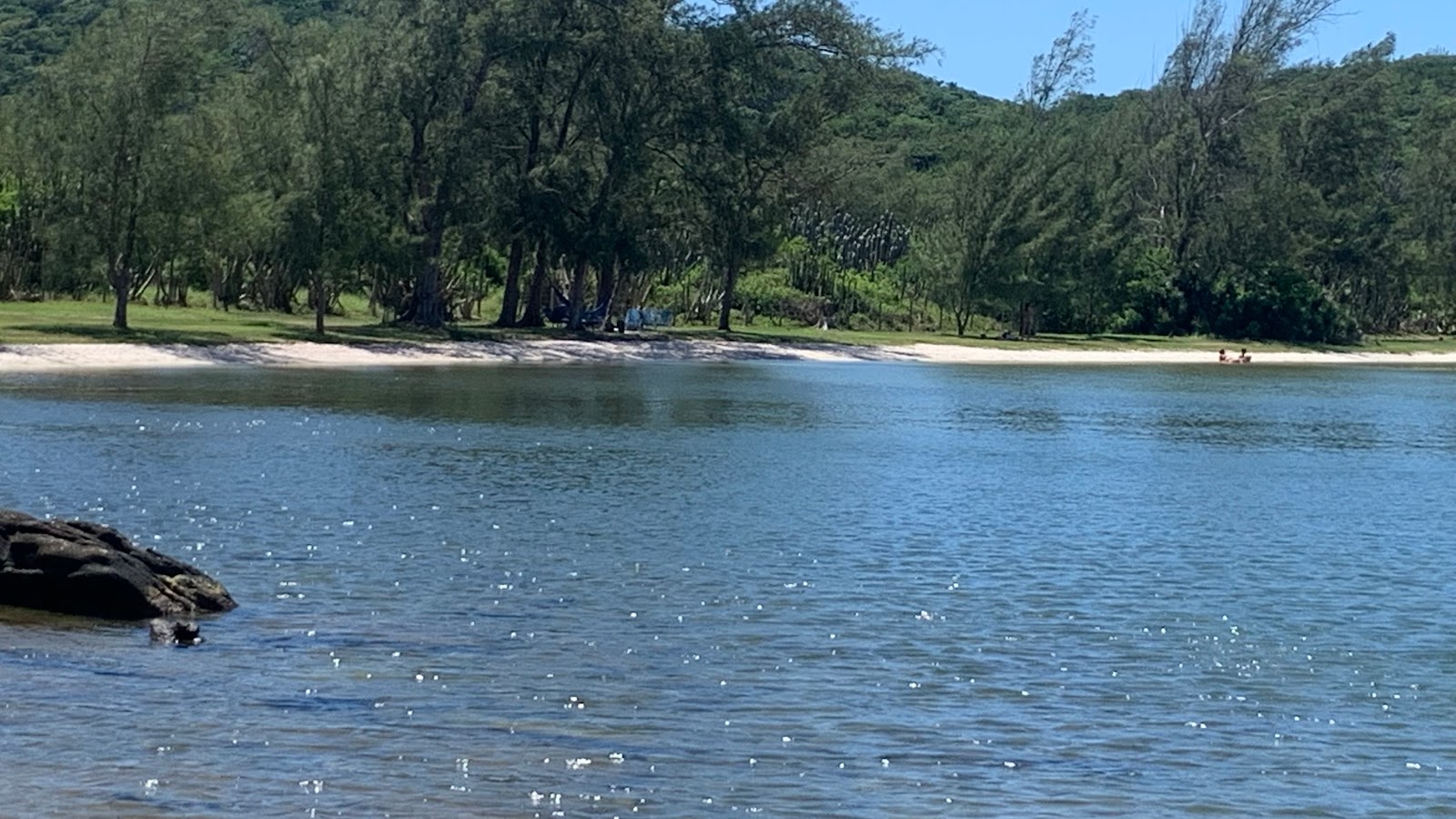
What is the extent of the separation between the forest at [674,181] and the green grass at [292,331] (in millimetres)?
1250

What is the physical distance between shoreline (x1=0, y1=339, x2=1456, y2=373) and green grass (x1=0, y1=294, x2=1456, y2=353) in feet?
2.48

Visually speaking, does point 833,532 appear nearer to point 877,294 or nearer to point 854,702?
point 854,702

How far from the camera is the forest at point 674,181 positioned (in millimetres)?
57312

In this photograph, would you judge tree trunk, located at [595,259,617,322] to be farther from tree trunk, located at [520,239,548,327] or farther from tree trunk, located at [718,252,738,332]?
tree trunk, located at [718,252,738,332]

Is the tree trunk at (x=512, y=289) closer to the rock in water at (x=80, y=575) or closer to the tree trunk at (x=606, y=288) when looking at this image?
the tree trunk at (x=606, y=288)

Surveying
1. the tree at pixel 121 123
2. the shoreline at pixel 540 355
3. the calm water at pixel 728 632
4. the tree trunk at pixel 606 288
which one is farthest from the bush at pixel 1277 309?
the calm water at pixel 728 632

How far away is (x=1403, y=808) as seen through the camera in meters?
11.8

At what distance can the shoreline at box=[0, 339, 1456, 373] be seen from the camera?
51.1 meters

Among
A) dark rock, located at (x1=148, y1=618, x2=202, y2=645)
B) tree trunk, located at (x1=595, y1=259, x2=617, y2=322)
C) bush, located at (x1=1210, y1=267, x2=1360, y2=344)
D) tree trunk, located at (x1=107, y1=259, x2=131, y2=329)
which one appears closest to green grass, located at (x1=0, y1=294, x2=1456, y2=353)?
tree trunk, located at (x1=107, y1=259, x2=131, y2=329)

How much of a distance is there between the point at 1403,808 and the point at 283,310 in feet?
211

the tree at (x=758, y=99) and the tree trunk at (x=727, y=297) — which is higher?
the tree at (x=758, y=99)

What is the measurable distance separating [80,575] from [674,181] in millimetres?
56690

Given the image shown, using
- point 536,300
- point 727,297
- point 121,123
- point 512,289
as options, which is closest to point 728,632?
point 121,123

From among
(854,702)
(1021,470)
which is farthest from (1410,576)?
Answer: (1021,470)
